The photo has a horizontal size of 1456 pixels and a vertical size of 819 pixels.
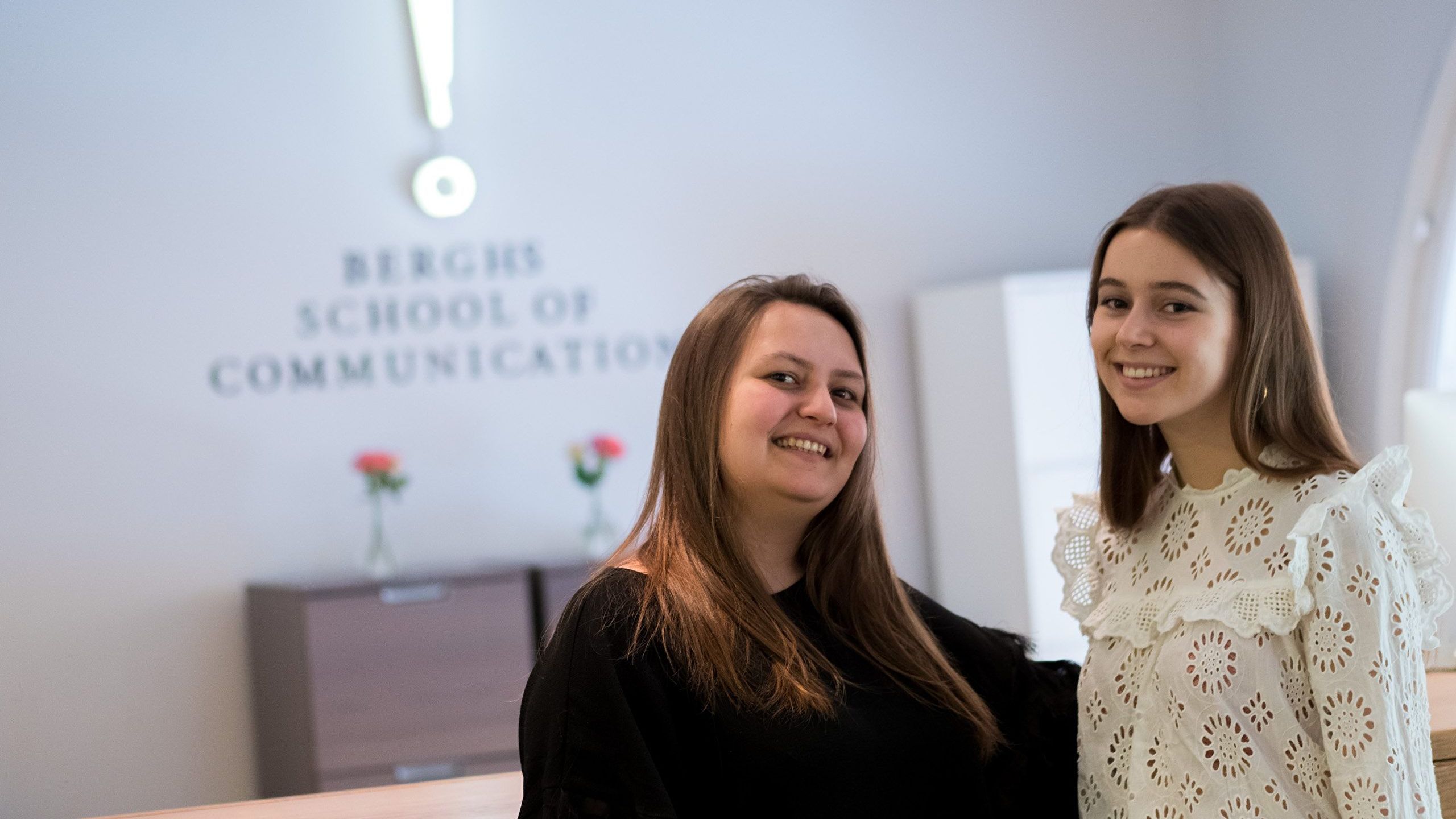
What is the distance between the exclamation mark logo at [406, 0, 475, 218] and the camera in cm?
503

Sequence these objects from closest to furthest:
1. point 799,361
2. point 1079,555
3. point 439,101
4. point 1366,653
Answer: point 1366,653 → point 799,361 → point 1079,555 → point 439,101

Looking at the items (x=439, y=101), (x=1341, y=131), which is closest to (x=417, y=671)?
(x=439, y=101)

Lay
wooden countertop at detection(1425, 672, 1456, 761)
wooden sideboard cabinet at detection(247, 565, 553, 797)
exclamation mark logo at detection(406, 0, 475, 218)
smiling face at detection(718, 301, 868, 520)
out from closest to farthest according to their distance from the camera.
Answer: smiling face at detection(718, 301, 868, 520) < wooden countertop at detection(1425, 672, 1456, 761) < wooden sideboard cabinet at detection(247, 565, 553, 797) < exclamation mark logo at detection(406, 0, 475, 218)

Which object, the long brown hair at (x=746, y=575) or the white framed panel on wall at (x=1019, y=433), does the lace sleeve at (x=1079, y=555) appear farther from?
the white framed panel on wall at (x=1019, y=433)

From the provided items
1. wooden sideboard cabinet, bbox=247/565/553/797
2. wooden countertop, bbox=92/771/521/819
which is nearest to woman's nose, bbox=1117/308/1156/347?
wooden countertop, bbox=92/771/521/819

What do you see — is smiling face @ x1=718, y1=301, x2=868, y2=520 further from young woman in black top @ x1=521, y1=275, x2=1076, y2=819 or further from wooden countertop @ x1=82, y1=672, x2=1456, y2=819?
wooden countertop @ x1=82, y1=672, x2=1456, y2=819

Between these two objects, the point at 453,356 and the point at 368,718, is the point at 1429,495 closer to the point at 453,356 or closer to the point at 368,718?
the point at 368,718

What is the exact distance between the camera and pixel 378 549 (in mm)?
5113

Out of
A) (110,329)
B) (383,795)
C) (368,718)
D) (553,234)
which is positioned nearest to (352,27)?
(553,234)

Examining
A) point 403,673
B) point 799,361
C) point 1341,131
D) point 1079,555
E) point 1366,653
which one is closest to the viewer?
point 1366,653

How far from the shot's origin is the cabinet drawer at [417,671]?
4.47 meters

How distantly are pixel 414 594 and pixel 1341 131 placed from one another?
3953 mm

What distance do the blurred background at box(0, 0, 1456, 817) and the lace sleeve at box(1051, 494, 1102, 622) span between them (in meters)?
2.81

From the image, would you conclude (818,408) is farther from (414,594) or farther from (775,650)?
(414,594)
